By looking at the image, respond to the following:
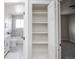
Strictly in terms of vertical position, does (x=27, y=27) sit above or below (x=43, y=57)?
above

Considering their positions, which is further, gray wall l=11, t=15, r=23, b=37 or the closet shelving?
gray wall l=11, t=15, r=23, b=37

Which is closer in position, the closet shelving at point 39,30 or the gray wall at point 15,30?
the closet shelving at point 39,30

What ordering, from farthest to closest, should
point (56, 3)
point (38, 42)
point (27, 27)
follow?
point (38, 42)
point (27, 27)
point (56, 3)

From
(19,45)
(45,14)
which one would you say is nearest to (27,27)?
(45,14)

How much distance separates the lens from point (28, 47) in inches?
136

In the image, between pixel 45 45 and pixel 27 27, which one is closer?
pixel 27 27

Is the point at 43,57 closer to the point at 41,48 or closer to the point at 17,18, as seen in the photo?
the point at 41,48

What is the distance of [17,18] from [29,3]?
331 cm

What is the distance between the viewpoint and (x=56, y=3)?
262cm

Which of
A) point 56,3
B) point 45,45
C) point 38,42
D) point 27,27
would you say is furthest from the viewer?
point 45,45

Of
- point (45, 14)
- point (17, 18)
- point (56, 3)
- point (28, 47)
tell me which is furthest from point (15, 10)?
point (56, 3)

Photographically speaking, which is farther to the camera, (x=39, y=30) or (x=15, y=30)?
(x=15, y=30)
